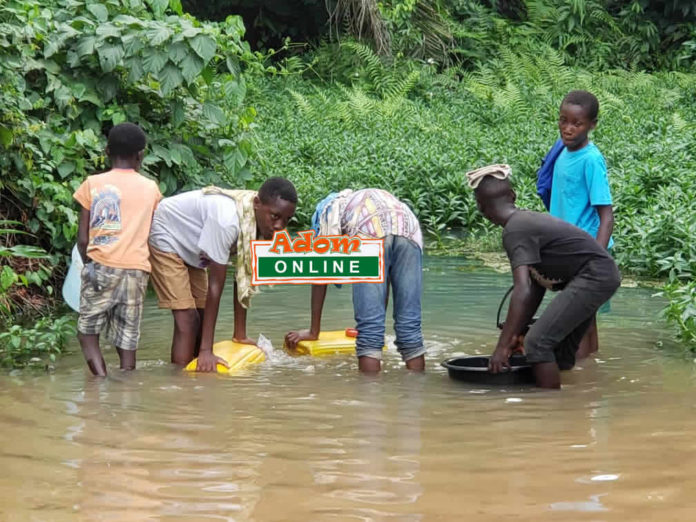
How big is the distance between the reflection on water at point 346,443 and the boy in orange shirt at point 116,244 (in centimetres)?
26

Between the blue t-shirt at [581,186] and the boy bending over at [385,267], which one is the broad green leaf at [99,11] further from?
the blue t-shirt at [581,186]

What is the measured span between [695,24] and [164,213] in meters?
15.6

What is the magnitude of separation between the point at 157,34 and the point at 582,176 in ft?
10.6

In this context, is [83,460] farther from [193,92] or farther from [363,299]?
[193,92]

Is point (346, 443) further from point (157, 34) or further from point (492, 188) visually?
point (157, 34)

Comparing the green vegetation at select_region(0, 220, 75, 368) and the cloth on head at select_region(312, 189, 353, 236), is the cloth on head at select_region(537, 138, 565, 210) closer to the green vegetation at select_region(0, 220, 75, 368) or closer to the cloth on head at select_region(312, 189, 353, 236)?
the cloth on head at select_region(312, 189, 353, 236)

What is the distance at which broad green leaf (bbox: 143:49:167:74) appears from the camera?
24.3ft

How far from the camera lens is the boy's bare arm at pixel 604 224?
18.6ft

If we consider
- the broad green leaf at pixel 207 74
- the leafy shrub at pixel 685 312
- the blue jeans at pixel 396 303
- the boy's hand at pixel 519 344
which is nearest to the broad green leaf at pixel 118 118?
the broad green leaf at pixel 207 74

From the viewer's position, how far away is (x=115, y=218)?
18.2 ft

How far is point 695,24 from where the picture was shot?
1906cm

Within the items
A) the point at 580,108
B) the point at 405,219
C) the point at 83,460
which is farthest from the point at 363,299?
the point at 83,460

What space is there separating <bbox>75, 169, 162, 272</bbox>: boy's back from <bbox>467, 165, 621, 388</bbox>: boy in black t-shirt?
1766 mm

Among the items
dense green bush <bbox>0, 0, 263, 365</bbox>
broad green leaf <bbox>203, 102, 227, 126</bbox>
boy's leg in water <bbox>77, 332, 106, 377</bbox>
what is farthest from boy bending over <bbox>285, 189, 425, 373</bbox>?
broad green leaf <bbox>203, 102, 227, 126</bbox>
